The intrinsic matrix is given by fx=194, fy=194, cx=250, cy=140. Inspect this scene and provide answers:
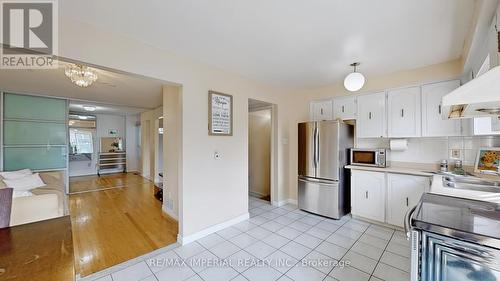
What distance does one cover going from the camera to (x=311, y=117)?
381 cm

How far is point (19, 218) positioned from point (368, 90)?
489cm

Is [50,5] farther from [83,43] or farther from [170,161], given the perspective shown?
[170,161]

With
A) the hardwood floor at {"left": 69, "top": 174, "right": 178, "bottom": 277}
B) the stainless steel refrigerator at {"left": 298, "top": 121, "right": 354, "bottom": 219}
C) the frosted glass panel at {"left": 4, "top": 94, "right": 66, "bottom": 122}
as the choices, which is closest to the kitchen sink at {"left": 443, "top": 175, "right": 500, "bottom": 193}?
the stainless steel refrigerator at {"left": 298, "top": 121, "right": 354, "bottom": 219}

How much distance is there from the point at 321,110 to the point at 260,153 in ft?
5.62

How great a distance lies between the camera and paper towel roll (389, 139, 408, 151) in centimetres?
287

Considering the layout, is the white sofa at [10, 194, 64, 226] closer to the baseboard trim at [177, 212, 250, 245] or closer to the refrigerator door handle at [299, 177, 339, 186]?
the baseboard trim at [177, 212, 250, 245]

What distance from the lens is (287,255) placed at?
2.16 m

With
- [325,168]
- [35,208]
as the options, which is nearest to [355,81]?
[325,168]

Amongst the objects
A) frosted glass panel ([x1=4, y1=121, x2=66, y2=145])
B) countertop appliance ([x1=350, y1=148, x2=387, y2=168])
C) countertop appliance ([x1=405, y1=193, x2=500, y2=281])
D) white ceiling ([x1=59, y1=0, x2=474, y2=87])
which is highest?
white ceiling ([x1=59, y1=0, x2=474, y2=87])

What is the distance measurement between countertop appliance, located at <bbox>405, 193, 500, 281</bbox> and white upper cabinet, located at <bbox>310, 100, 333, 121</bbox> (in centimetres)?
255

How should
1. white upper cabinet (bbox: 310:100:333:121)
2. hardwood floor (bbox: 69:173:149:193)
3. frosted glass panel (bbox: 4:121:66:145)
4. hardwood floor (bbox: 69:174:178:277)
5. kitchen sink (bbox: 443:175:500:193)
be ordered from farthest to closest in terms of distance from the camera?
hardwood floor (bbox: 69:173:149:193)
frosted glass panel (bbox: 4:121:66:145)
white upper cabinet (bbox: 310:100:333:121)
hardwood floor (bbox: 69:174:178:277)
kitchen sink (bbox: 443:175:500:193)

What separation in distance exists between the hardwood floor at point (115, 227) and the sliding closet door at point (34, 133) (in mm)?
1050

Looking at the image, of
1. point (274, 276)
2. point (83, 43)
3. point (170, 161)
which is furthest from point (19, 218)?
point (274, 276)

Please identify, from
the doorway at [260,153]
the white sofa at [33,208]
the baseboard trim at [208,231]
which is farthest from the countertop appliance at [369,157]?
the white sofa at [33,208]
